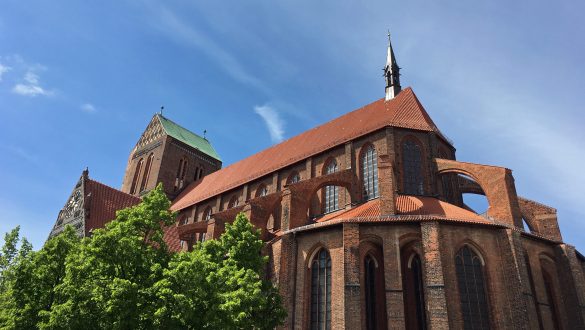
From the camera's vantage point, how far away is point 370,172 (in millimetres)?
21719

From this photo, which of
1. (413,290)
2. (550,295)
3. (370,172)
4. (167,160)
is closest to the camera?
(413,290)

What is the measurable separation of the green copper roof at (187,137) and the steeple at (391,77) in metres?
22.0

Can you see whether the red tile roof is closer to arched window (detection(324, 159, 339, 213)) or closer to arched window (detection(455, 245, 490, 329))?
arched window (detection(324, 159, 339, 213))

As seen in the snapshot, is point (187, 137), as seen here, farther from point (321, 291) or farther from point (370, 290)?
point (370, 290)

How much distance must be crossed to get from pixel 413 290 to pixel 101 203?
20.0 metres

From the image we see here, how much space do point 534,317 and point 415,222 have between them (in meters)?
5.05

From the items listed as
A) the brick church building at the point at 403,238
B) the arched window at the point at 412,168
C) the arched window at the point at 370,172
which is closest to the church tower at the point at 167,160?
the brick church building at the point at 403,238

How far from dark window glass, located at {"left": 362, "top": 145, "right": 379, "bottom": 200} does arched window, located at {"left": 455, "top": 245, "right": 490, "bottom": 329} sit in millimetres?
5880

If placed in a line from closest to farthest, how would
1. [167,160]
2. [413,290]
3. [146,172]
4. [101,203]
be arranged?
[413,290] < [101,203] < [167,160] < [146,172]

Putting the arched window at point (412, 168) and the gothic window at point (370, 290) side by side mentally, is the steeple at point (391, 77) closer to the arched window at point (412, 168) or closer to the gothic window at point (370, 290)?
the arched window at point (412, 168)

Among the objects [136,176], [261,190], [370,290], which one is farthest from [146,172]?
[370,290]

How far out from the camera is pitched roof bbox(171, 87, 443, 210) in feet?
74.9

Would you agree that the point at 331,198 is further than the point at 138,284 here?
Yes

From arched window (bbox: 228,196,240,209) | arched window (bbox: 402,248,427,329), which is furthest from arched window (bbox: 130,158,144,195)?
arched window (bbox: 402,248,427,329)
